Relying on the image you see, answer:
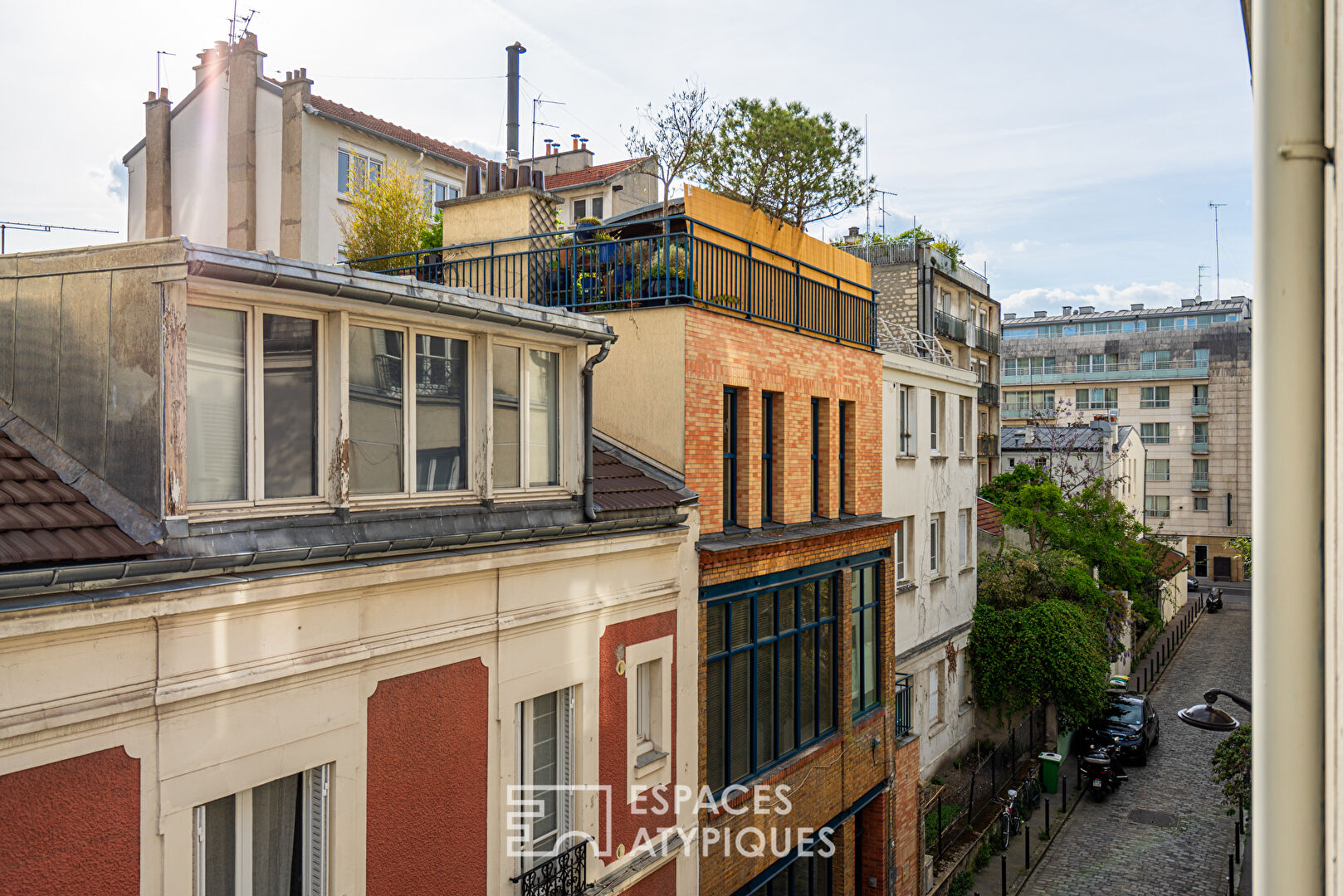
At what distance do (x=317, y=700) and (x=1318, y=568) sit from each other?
6953 millimetres

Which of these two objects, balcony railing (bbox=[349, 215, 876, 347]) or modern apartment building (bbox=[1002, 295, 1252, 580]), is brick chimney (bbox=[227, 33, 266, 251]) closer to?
balcony railing (bbox=[349, 215, 876, 347])

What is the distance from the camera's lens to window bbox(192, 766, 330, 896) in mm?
6766

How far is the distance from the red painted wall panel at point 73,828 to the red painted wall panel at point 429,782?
1.99 m

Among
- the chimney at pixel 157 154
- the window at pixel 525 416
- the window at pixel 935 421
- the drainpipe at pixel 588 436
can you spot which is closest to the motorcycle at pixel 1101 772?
the window at pixel 935 421

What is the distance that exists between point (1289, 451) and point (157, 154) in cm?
2979

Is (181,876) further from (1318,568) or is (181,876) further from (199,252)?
(1318,568)

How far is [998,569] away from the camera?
28.3 m

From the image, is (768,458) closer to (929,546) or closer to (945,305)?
(929,546)

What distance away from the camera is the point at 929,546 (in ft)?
77.4

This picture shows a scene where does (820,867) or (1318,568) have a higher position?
(1318,568)

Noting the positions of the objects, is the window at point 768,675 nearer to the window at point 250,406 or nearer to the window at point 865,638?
the window at point 865,638

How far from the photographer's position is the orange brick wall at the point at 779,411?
40.9 ft

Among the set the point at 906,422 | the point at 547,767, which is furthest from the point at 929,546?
the point at 547,767

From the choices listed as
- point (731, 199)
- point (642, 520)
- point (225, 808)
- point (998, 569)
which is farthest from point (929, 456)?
point (225, 808)
